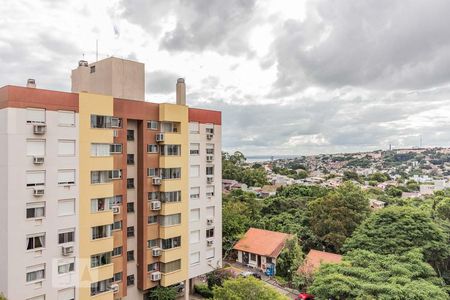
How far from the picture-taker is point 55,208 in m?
19.3

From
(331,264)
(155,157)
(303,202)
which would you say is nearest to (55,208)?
(155,157)

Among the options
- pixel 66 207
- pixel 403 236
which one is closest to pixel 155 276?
pixel 66 207

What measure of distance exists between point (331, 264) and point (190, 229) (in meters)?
11.4

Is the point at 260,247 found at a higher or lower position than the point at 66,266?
lower

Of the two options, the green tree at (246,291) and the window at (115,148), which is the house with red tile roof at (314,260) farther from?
the window at (115,148)

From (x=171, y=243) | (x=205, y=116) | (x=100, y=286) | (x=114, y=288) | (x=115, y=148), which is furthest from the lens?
(x=205, y=116)

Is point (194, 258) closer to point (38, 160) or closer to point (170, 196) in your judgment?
point (170, 196)

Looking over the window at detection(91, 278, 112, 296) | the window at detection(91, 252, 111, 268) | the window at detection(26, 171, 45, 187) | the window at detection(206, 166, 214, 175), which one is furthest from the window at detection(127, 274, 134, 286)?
the window at detection(206, 166, 214, 175)

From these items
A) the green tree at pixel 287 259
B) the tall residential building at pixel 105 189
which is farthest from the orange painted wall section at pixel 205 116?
the green tree at pixel 287 259

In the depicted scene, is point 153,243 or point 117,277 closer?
point 117,277

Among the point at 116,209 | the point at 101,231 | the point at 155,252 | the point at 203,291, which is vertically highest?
the point at 116,209

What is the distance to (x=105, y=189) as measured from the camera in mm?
21266

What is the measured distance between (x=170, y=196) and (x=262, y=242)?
15.7 m

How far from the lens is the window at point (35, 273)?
60.1 feet
